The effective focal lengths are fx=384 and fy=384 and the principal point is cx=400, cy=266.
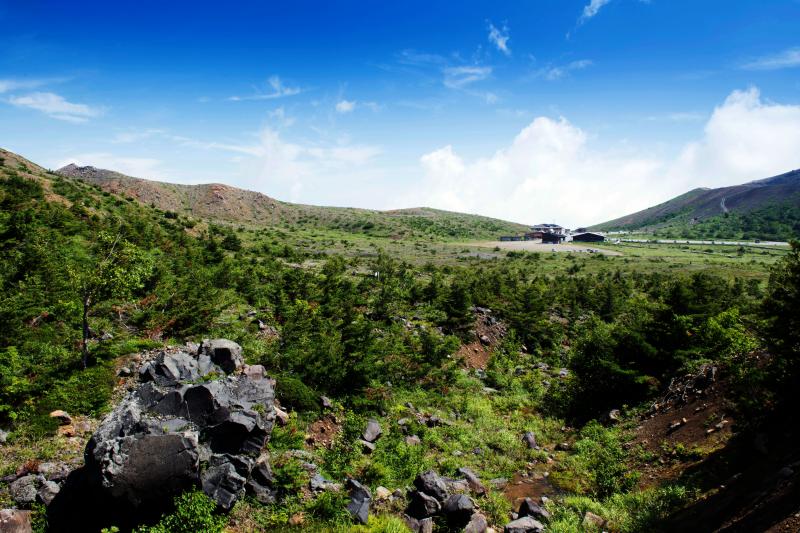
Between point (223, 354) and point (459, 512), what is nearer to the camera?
point (459, 512)

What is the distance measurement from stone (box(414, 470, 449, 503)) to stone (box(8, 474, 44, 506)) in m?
9.61

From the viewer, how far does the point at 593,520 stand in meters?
10.8

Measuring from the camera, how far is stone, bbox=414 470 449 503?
11234mm

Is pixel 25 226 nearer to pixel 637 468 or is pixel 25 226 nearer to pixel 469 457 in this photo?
pixel 469 457

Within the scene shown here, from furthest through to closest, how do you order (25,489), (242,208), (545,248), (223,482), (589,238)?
(589,238) → (242,208) → (545,248) → (223,482) → (25,489)

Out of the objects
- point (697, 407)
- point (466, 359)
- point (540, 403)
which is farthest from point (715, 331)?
point (466, 359)

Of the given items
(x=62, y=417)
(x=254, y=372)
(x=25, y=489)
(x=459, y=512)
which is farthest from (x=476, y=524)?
(x=62, y=417)

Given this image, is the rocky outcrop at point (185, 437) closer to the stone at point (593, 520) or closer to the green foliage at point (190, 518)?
the green foliage at point (190, 518)

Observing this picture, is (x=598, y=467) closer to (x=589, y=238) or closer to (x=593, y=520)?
(x=593, y=520)

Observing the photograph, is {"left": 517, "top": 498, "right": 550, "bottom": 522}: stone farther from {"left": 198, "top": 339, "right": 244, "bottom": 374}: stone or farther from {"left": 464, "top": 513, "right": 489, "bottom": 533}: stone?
{"left": 198, "top": 339, "right": 244, "bottom": 374}: stone

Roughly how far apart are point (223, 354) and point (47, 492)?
5.83 metres

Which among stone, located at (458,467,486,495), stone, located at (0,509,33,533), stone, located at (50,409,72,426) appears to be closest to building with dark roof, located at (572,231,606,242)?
stone, located at (458,467,486,495)

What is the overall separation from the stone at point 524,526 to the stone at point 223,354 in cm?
1036

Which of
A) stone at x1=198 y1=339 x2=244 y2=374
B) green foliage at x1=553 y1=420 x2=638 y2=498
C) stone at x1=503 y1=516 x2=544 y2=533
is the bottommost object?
green foliage at x1=553 y1=420 x2=638 y2=498
